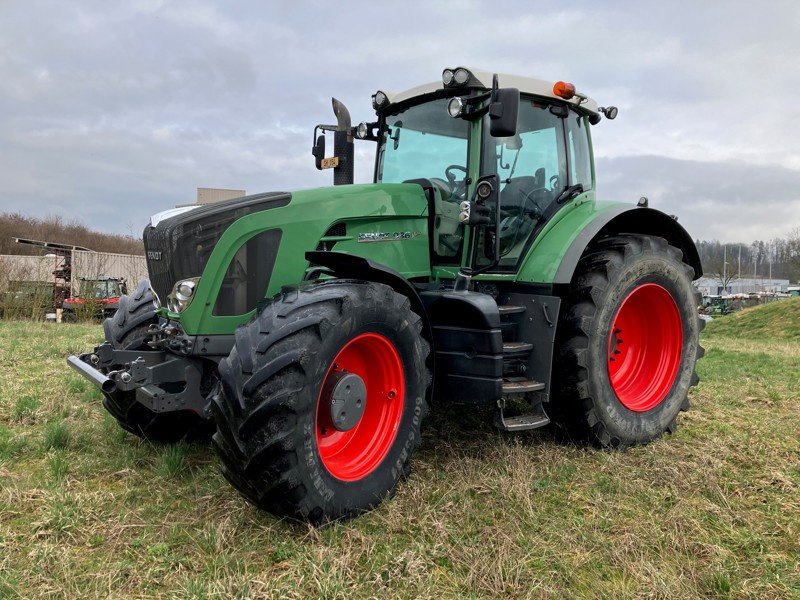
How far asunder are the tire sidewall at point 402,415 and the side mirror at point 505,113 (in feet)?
4.01

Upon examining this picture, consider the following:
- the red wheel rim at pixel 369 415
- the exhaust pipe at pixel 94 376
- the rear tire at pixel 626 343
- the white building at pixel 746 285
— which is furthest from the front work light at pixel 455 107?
the white building at pixel 746 285

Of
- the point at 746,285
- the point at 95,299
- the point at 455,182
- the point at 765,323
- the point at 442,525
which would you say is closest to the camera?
the point at 442,525

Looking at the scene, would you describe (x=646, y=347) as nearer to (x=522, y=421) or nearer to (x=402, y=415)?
(x=522, y=421)

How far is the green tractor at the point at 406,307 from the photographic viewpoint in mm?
2867

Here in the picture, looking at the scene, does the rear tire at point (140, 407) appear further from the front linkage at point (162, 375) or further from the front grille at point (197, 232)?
the front grille at point (197, 232)

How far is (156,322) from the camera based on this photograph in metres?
4.20

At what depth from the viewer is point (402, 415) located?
3354mm

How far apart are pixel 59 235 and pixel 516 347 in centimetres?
4537

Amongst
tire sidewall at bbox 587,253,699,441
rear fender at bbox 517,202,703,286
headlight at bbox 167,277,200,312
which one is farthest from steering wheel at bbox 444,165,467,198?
headlight at bbox 167,277,200,312

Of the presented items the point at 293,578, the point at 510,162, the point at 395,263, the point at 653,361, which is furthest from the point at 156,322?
the point at 653,361

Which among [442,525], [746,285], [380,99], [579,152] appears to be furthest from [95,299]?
[746,285]

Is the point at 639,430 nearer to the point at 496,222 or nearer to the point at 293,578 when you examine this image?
the point at 496,222

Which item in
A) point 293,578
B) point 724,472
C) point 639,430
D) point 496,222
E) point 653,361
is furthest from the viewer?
point 653,361

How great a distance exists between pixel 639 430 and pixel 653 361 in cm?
73
